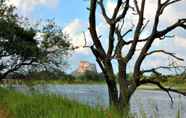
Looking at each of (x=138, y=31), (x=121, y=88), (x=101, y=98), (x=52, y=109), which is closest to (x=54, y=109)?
(x=52, y=109)

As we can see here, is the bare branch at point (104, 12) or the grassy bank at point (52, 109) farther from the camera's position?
the bare branch at point (104, 12)

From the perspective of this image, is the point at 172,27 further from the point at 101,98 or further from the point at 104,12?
the point at 101,98

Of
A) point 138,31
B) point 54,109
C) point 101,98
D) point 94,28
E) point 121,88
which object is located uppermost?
point 94,28

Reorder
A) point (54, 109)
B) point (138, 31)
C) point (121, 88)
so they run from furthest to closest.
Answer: point (121, 88) < point (138, 31) < point (54, 109)

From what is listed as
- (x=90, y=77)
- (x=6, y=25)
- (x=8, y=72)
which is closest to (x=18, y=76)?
(x=8, y=72)

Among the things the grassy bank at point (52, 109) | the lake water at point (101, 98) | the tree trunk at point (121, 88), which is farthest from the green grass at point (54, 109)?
the tree trunk at point (121, 88)

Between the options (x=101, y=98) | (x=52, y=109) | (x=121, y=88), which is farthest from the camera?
(x=121, y=88)

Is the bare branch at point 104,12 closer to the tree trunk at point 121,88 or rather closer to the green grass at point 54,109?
the tree trunk at point 121,88

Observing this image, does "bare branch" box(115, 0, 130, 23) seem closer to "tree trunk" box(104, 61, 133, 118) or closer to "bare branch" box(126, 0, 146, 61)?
"bare branch" box(126, 0, 146, 61)

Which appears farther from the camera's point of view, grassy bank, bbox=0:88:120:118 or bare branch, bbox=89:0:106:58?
bare branch, bbox=89:0:106:58

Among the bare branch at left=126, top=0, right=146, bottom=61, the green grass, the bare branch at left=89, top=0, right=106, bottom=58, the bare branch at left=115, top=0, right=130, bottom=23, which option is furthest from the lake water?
the bare branch at left=115, top=0, right=130, bottom=23

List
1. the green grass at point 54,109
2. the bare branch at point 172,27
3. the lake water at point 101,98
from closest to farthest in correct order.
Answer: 1. the lake water at point 101,98
2. the green grass at point 54,109
3. the bare branch at point 172,27

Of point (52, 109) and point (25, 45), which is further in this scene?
point (25, 45)

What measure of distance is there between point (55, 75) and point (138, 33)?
17.5 meters
